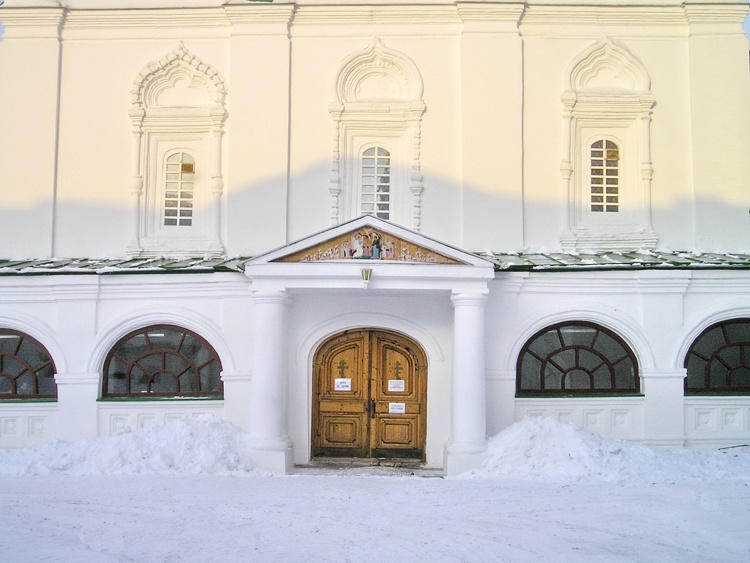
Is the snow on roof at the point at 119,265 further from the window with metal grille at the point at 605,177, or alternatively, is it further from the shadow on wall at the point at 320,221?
the window with metal grille at the point at 605,177

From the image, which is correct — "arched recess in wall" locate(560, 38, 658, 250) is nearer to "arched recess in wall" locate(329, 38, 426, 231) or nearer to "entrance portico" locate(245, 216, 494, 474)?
"arched recess in wall" locate(329, 38, 426, 231)

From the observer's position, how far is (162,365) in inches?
476

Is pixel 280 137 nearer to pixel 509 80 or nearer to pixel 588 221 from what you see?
pixel 509 80

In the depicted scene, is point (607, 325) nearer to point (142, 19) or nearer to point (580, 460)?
point (580, 460)

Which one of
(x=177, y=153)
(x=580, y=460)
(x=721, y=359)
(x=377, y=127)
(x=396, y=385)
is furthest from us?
(x=177, y=153)

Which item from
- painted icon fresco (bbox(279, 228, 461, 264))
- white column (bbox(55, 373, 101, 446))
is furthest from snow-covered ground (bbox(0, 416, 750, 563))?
painted icon fresco (bbox(279, 228, 461, 264))

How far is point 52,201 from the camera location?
13375 millimetres

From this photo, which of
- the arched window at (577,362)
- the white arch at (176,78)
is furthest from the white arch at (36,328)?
the arched window at (577,362)

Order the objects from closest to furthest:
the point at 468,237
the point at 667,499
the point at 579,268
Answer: the point at 667,499
the point at 579,268
the point at 468,237

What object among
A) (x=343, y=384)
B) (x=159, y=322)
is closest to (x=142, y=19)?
(x=159, y=322)

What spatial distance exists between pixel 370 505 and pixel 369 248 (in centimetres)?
385

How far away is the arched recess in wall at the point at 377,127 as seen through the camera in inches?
521

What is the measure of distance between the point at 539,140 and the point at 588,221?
5.63ft

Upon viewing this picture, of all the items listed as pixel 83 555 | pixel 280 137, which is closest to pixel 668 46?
pixel 280 137
